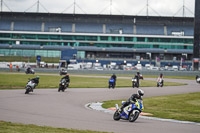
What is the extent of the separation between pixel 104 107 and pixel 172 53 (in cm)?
9892

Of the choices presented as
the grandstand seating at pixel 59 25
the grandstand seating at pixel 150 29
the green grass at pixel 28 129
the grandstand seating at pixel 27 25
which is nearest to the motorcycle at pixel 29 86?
the green grass at pixel 28 129

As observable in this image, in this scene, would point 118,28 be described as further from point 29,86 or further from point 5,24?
point 29,86

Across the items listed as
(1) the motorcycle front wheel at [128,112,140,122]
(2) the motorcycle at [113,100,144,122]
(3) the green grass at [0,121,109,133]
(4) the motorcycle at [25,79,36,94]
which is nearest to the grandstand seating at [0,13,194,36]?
(4) the motorcycle at [25,79,36,94]

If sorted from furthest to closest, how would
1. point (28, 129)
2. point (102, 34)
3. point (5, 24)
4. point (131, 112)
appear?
point (5, 24), point (102, 34), point (131, 112), point (28, 129)

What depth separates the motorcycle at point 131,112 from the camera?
1414 centimetres

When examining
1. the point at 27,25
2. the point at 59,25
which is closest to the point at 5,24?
the point at 27,25

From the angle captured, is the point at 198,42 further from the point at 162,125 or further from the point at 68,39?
the point at 162,125

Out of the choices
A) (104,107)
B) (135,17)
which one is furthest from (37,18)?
(104,107)

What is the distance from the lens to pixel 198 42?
7675cm

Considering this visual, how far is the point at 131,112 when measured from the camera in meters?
14.2

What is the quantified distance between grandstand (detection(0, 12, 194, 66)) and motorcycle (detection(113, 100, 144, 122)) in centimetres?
9743

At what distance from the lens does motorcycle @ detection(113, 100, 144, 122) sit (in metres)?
14.1

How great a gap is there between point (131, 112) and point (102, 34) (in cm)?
10108

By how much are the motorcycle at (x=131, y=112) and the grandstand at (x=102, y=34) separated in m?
97.4
